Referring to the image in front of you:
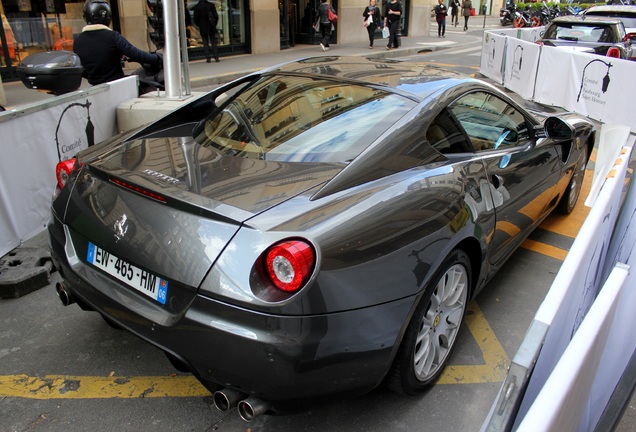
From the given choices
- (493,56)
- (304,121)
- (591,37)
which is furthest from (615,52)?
(304,121)

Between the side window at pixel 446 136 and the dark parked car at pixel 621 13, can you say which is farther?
the dark parked car at pixel 621 13

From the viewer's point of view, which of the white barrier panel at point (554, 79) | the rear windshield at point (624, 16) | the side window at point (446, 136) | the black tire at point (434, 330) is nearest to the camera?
the black tire at point (434, 330)

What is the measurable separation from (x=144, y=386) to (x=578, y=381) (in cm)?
211

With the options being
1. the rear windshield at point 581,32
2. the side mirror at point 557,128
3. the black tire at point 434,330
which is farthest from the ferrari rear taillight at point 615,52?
the black tire at point 434,330

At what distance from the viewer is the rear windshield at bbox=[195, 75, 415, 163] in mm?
2686

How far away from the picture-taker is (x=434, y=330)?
269cm

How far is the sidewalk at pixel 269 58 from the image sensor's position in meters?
11.5

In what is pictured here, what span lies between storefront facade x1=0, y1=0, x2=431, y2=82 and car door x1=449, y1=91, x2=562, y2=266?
Answer: 304 inches

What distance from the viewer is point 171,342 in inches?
85.4

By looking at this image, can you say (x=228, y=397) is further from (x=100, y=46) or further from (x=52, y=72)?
(x=100, y=46)

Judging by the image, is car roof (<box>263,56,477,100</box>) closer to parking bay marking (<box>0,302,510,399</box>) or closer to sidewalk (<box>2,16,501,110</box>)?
parking bay marking (<box>0,302,510,399</box>)

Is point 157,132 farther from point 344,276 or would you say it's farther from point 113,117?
point 113,117

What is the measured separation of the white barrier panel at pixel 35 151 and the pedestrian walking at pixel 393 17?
1560cm

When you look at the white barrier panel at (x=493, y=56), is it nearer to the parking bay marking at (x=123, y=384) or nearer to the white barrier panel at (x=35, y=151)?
the white barrier panel at (x=35, y=151)
